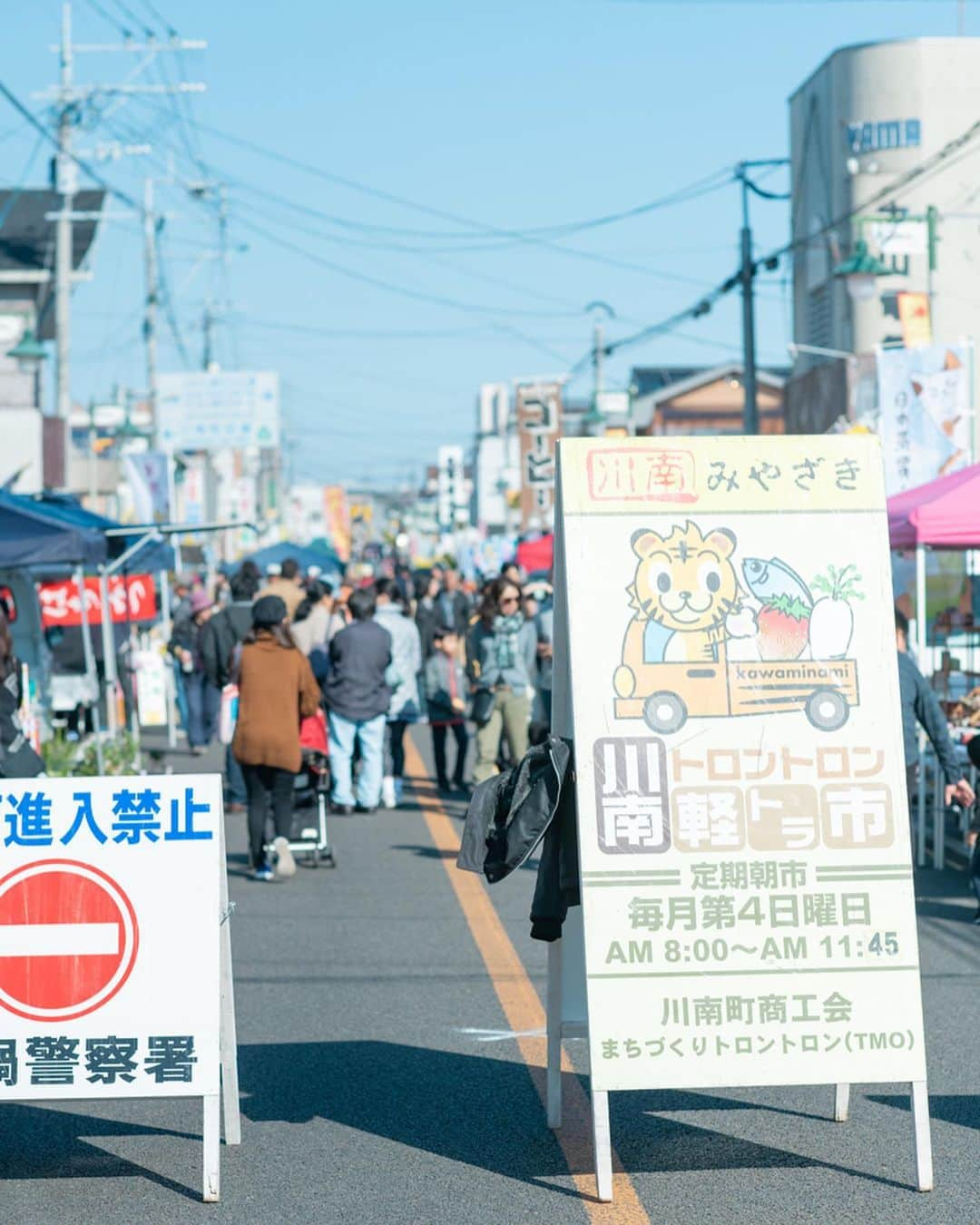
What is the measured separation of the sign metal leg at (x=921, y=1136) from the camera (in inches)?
204

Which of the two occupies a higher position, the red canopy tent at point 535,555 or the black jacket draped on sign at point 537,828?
the red canopy tent at point 535,555

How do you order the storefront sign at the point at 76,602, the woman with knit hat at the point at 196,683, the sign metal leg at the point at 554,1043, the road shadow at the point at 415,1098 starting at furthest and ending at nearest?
the woman with knit hat at the point at 196,683 < the storefront sign at the point at 76,602 < the sign metal leg at the point at 554,1043 < the road shadow at the point at 415,1098

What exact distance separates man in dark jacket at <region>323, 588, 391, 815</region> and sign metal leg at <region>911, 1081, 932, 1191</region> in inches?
352

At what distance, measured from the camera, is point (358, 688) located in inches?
546

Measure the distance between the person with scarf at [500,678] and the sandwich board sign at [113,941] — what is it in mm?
8460

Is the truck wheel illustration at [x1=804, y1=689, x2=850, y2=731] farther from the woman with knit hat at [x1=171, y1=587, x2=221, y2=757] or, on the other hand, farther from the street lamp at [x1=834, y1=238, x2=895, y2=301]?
the street lamp at [x1=834, y1=238, x2=895, y2=301]

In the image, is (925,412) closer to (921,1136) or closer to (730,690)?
(730,690)

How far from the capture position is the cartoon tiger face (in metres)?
5.31

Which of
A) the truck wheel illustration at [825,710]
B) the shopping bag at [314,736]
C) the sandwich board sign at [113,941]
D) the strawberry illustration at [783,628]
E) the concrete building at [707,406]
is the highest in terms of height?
the concrete building at [707,406]

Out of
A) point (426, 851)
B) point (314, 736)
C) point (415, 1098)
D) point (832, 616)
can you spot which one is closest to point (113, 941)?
point (415, 1098)

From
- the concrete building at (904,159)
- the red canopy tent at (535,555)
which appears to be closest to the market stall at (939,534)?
the red canopy tent at (535,555)

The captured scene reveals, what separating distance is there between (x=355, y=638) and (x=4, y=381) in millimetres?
32952

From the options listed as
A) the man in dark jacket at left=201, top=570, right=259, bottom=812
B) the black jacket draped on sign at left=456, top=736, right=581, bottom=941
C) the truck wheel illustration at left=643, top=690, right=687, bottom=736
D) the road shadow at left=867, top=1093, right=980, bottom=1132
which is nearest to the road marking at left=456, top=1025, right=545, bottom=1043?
the road shadow at left=867, top=1093, right=980, bottom=1132

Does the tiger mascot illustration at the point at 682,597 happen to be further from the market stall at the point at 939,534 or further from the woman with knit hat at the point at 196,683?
the woman with knit hat at the point at 196,683
